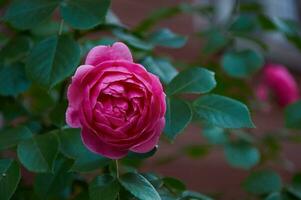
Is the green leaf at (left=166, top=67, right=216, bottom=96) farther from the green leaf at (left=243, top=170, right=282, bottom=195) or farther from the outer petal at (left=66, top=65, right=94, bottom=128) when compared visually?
the green leaf at (left=243, top=170, right=282, bottom=195)

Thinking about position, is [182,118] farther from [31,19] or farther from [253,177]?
[253,177]

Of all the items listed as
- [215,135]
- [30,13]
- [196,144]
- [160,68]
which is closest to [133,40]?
[160,68]

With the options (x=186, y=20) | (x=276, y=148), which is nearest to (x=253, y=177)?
(x=276, y=148)

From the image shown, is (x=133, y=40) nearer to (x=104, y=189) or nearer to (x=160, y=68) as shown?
(x=160, y=68)

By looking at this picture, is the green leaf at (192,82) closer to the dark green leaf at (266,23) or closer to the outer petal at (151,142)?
the outer petal at (151,142)

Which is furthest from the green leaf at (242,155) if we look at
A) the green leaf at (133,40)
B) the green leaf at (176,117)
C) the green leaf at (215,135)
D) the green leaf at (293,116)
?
the green leaf at (176,117)

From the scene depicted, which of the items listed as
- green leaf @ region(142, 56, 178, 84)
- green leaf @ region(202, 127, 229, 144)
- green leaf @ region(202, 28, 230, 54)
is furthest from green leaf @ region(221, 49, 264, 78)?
green leaf @ region(142, 56, 178, 84)
